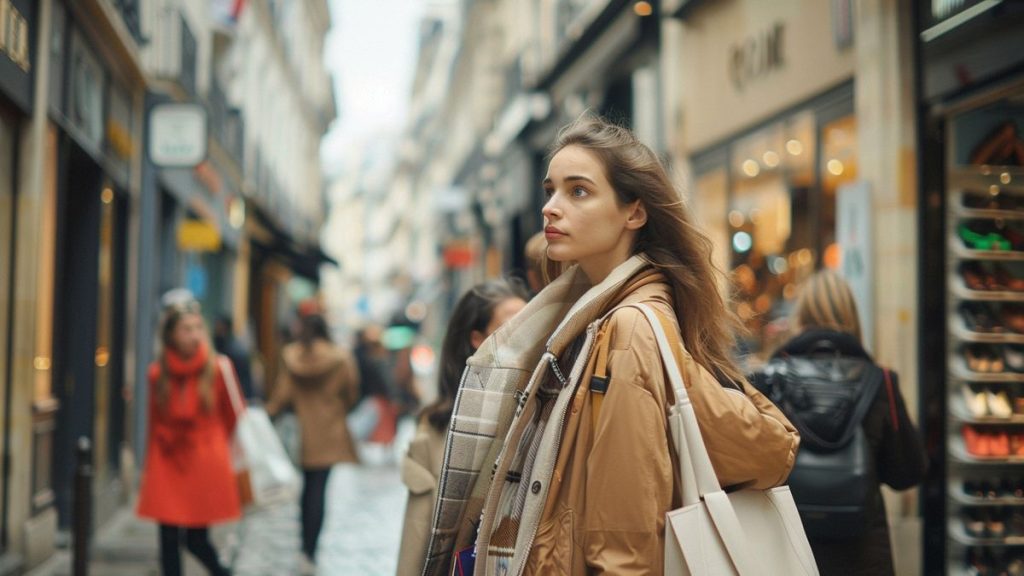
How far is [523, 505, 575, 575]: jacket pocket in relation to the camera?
2633 mm

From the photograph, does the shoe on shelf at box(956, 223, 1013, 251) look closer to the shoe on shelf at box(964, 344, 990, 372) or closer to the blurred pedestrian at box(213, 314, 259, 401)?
the shoe on shelf at box(964, 344, 990, 372)

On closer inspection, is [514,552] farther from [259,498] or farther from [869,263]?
[869,263]

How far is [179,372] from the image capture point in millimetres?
6949

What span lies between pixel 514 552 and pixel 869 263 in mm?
6161

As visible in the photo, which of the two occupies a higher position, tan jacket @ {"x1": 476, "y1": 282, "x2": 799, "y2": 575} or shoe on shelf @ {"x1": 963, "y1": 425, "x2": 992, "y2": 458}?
tan jacket @ {"x1": 476, "y1": 282, "x2": 799, "y2": 575}

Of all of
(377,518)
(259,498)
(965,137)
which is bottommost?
(377,518)

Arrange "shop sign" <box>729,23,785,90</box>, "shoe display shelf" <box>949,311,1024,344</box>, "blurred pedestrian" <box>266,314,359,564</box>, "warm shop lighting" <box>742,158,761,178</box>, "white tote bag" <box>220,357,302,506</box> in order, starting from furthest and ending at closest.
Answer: "warm shop lighting" <box>742,158,761,178</box>
"shop sign" <box>729,23,785,90</box>
"blurred pedestrian" <box>266,314,359,564</box>
"white tote bag" <box>220,357,302,506</box>
"shoe display shelf" <box>949,311,1024,344</box>

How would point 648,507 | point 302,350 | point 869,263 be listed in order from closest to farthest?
point 648,507, point 869,263, point 302,350

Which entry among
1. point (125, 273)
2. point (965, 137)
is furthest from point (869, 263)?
point (125, 273)

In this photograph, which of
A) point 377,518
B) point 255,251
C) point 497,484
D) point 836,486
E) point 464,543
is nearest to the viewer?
point 497,484

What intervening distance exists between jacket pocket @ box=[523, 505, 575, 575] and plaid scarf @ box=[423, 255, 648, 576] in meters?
0.41

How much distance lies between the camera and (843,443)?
4.52m

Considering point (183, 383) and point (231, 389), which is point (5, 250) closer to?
point (183, 383)

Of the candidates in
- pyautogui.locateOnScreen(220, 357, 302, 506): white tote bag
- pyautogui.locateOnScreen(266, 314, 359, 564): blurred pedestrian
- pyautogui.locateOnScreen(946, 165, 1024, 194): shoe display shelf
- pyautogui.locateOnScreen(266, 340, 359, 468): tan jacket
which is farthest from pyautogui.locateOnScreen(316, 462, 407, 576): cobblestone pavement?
pyautogui.locateOnScreen(946, 165, 1024, 194): shoe display shelf
